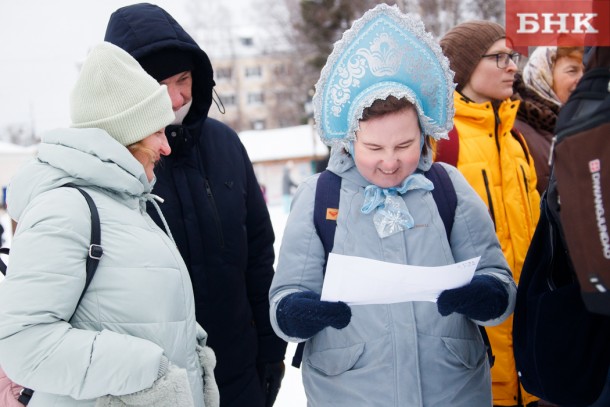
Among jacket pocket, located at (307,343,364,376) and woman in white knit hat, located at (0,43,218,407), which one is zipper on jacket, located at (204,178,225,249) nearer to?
woman in white knit hat, located at (0,43,218,407)

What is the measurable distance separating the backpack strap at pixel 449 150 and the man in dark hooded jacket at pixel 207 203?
86 cm

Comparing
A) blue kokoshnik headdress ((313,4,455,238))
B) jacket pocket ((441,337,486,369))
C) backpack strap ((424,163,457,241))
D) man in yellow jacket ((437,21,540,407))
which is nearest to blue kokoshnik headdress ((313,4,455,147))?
blue kokoshnik headdress ((313,4,455,238))

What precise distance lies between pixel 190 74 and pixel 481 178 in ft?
4.42

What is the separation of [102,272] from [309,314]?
0.59 meters

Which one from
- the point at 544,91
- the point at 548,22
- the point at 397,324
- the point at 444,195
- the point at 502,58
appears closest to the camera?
the point at 548,22

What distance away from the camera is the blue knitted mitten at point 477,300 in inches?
66.5

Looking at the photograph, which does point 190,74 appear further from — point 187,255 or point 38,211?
point 38,211

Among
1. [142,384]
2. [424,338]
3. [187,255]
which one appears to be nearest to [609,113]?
[424,338]

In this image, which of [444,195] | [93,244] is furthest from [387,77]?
[93,244]

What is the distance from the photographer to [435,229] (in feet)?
6.27

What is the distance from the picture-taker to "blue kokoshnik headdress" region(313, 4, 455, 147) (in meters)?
1.91

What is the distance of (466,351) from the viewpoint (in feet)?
6.22

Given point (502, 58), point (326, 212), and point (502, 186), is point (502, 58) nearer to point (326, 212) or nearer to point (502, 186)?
point (502, 186)

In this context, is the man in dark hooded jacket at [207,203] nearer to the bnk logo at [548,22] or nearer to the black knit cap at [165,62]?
the black knit cap at [165,62]
